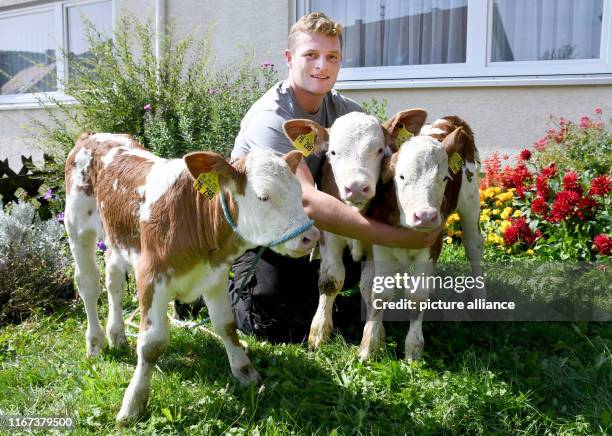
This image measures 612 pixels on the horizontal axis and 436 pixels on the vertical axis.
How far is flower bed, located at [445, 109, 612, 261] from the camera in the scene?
4.44 meters

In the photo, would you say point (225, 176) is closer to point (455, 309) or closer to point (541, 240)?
point (455, 309)

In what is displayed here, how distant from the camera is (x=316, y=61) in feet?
11.0

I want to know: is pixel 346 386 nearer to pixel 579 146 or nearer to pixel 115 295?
pixel 115 295

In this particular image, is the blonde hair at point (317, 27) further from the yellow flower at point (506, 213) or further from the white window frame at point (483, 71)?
the white window frame at point (483, 71)

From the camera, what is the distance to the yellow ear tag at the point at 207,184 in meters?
2.38

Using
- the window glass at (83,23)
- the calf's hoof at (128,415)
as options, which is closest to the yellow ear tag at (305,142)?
the calf's hoof at (128,415)

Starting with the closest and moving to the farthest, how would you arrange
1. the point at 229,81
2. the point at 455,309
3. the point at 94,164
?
the point at 94,164, the point at 455,309, the point at 229,81

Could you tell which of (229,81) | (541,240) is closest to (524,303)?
(541,240)

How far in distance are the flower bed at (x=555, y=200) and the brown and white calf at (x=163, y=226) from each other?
2.83 m

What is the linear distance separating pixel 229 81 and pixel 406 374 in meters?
5.49

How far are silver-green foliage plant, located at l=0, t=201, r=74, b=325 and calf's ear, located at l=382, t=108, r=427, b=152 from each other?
2.80 meters

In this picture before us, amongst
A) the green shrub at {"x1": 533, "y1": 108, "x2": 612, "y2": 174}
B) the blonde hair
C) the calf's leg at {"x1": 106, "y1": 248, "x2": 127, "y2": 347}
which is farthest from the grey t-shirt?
the green shrub at {"x1": 533, "y1": 108, "x2": 612, "y2": 174}

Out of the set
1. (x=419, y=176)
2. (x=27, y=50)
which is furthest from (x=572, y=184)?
(x=27, y=50)

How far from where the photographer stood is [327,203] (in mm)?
2881
